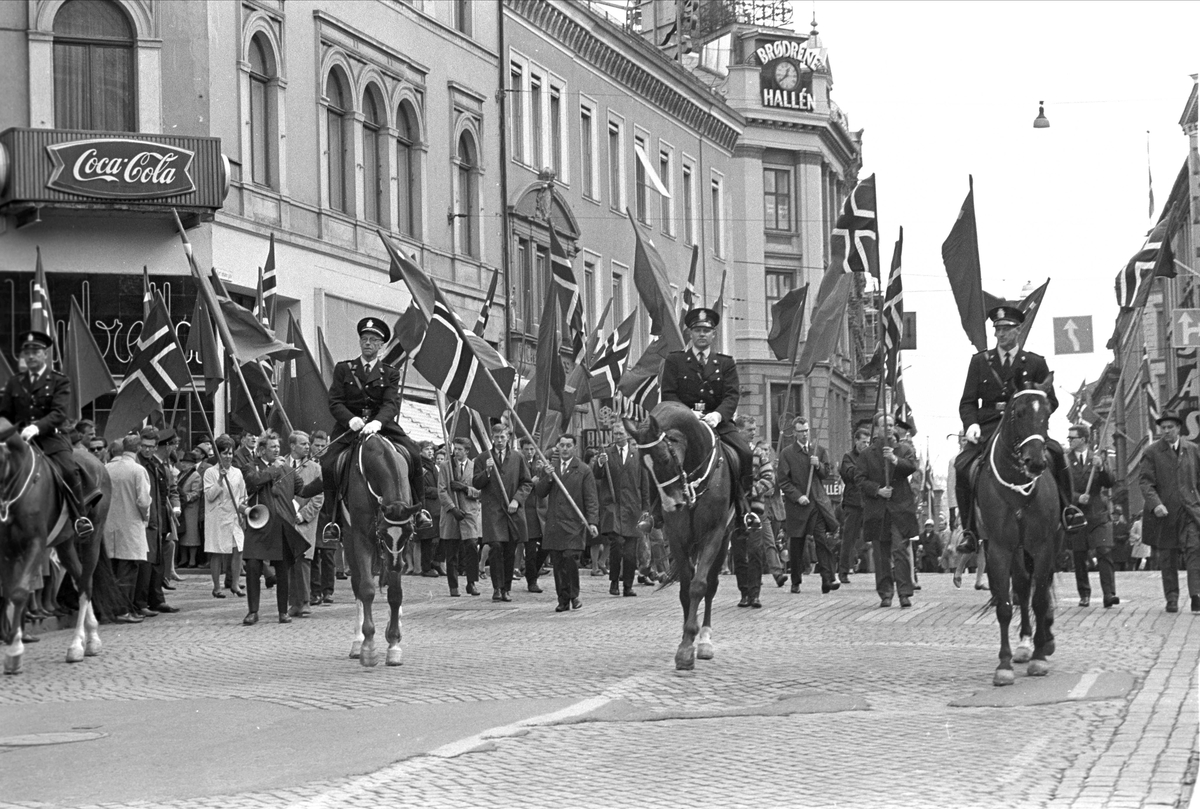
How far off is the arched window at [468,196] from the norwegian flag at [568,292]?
15.2 meters

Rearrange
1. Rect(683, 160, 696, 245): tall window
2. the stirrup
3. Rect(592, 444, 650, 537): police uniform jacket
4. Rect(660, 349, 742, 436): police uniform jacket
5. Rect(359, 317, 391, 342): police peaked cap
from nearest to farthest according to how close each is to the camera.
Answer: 1. the stirrup
2. Rect(660, 349, 742, 436): police uniform jacket
3. Rect(359, 317, 391, 342): police peaked cap
4. Rect(592, 444, 650, 537): police uniform jacket
5. Rect(683, 160, 696, 245): tall window

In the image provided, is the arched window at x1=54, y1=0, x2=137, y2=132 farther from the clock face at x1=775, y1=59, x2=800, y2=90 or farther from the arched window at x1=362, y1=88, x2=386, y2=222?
the clock face at x1=775, y1=59, x2=800, y2=90

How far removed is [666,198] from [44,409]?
47.8m

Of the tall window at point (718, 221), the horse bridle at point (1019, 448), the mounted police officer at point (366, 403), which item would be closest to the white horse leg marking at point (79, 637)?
the mounted police officer at point (366, 403)

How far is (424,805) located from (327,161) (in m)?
31.7

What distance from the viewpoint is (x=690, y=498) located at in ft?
47.6

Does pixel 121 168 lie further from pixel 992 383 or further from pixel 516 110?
pixel 992 383

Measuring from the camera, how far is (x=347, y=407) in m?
15.6

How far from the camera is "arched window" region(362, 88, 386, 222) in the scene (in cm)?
4134

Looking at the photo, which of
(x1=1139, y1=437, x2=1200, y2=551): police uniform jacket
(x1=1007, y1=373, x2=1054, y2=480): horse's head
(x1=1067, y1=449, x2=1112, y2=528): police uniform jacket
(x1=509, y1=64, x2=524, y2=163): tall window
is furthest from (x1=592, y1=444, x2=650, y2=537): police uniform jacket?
(x1=509, y1=64, x2=524, y2=163): tall window

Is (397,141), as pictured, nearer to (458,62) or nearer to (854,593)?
(458,62)

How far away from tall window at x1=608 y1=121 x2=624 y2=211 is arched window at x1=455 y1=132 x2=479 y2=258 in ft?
36.7

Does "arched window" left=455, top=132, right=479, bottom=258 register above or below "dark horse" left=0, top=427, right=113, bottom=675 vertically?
above

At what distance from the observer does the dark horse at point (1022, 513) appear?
13.4 metres
